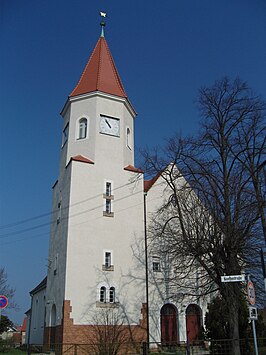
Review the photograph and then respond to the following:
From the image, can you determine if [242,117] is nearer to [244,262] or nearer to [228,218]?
[228,218]

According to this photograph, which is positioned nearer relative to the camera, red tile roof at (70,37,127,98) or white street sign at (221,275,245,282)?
white street sign at (221,275,245,282)

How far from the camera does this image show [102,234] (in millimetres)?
23828

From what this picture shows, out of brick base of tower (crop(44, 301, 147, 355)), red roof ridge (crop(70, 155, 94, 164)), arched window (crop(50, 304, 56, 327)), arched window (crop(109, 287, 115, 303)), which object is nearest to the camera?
brick base of tower (crop(44, 301, 147, 355))

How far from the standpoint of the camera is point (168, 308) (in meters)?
24.9

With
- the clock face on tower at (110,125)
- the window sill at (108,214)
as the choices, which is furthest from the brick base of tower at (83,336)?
the clock face on tower at (110,125)

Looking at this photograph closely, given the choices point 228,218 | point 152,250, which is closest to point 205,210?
point 228,218

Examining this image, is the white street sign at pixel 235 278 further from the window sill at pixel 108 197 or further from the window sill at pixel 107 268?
the window sill at pixel 108 197

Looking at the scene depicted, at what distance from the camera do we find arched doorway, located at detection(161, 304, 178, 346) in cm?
2405

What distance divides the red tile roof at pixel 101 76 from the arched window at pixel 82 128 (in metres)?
2.16

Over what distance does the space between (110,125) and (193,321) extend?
47.7 ft

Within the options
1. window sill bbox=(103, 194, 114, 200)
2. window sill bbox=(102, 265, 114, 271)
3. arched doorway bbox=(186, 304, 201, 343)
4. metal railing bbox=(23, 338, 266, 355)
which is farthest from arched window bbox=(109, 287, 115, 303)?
window sill bbox=(103, 194, 114, 200)

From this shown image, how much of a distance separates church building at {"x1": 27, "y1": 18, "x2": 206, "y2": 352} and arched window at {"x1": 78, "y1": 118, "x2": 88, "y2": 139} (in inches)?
2.8

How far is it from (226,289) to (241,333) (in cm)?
446

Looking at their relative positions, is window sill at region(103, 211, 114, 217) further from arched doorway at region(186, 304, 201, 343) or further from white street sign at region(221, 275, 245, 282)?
white street sign at region(221, 275, 245, 282)
